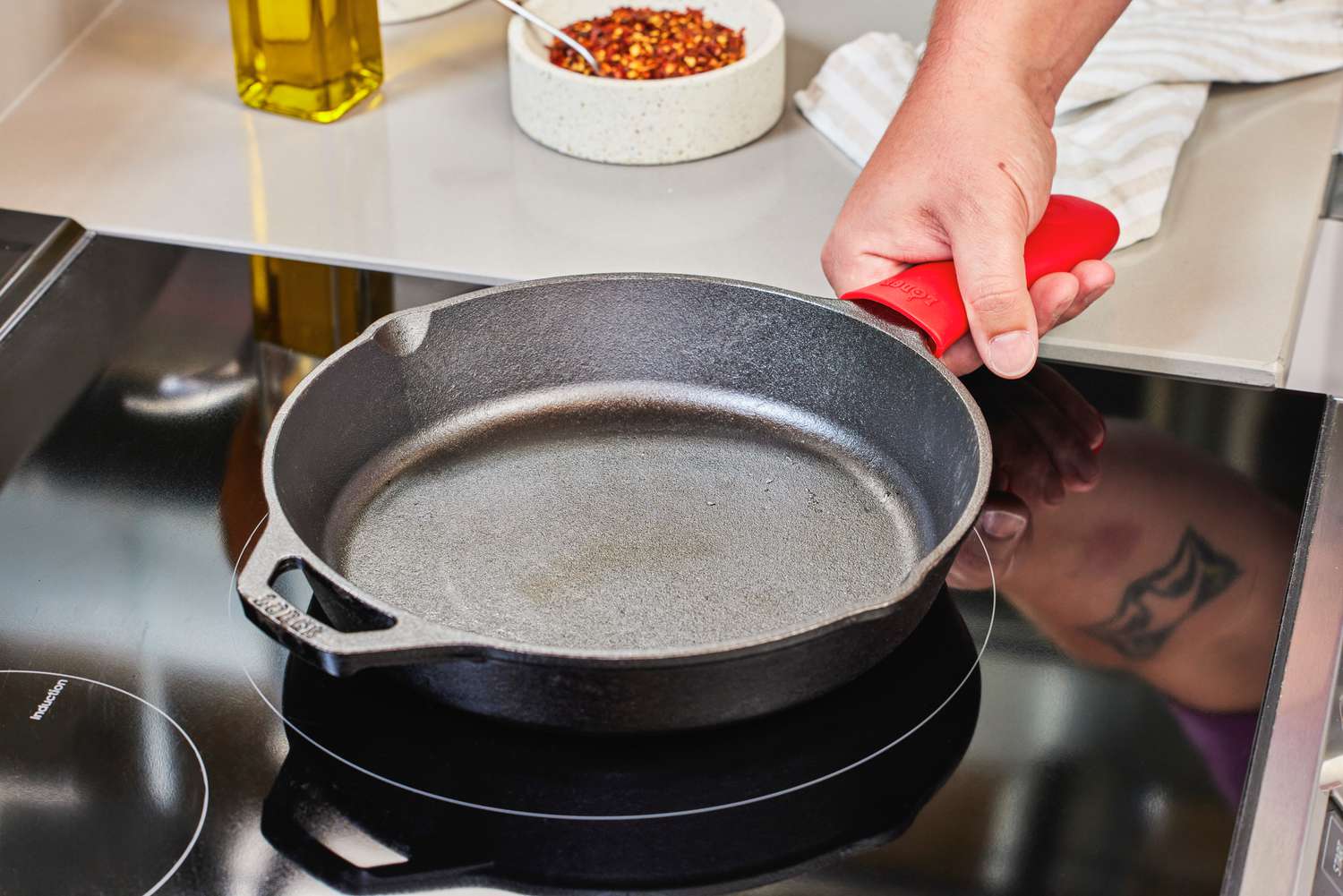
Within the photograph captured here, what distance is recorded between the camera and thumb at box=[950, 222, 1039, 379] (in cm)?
74

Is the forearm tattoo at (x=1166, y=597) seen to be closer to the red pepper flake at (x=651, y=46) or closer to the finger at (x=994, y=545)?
the finger at (x=994, y=545)

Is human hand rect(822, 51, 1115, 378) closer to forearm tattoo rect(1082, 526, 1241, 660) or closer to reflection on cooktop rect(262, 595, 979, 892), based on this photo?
forearm tattoo rect(1082, 526, 1241, 660)

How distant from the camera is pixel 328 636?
0.49 metres

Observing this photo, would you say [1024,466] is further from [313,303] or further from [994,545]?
[313,303]

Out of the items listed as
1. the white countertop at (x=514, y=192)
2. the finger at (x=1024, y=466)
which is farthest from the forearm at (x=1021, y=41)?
the finger at (x=1024, y=466)

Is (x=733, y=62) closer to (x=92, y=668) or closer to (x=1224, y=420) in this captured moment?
(x=1224, y=420)

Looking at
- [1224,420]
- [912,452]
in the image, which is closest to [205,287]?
[912,452]

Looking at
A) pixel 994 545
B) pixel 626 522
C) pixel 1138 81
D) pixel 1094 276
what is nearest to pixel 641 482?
pixel 626 522

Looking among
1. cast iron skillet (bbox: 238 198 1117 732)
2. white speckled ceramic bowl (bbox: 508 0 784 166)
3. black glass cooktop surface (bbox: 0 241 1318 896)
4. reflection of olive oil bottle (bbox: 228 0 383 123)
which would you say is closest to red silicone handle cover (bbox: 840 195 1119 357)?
cast iron skillet (bbox: 238 198 1117 732)

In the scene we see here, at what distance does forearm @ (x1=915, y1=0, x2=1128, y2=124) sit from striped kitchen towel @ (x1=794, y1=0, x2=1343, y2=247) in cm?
7

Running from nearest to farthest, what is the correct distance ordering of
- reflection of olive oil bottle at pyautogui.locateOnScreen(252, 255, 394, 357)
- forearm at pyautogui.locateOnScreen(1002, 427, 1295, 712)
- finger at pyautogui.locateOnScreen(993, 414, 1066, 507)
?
forearm at pyautogui.locateOnScreen(1002, 427, 1295, 712) < finger at pyautogui.locateOnScreen(993, 414, 1066, 507) < reflection of olive oil bottle at pyautogui.locateOnScreen(252, 255, 394, 357)

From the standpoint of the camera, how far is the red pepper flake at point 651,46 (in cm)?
100

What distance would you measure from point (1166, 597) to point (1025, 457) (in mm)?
117

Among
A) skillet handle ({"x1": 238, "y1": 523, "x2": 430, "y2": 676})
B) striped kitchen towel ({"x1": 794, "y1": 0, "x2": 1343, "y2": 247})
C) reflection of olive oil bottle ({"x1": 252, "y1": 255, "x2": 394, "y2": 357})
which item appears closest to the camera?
skillet handle ({"x1": 238, "y1": 523, "x2": 430, "y2": 676})
